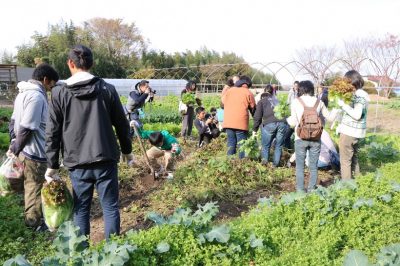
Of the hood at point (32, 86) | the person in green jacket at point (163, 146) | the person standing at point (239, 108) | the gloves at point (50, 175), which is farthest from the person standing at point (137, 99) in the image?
the gloves at point (50, 175)

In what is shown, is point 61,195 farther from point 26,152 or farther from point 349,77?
point 349,77

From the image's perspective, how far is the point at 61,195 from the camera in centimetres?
310

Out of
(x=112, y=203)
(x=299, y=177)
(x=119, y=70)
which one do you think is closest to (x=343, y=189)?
(x=299, y=177)

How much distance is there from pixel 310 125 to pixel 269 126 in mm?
1745

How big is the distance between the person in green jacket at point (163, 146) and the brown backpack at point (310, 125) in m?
2.04

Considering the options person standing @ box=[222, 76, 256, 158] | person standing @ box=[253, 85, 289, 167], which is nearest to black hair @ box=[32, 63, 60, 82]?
person standing @ box=[222, 76, 256, 158]

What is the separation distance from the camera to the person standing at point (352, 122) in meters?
5.14

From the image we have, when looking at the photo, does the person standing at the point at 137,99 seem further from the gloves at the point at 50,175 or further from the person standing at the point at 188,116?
the gloves at the point at 50,175

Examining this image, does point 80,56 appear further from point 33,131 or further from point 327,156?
point 327,156

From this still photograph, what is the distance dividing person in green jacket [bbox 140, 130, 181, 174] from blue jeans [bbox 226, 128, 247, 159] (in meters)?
1.08

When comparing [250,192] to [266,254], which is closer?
[266,254]

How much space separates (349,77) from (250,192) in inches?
86.2

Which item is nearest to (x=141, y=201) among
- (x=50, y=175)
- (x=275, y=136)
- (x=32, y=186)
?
(x=32, y=186)

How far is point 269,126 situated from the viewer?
663cm
